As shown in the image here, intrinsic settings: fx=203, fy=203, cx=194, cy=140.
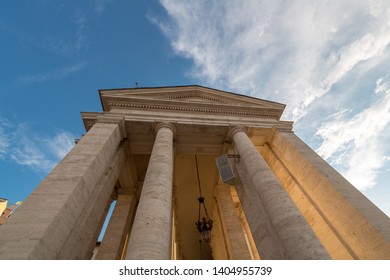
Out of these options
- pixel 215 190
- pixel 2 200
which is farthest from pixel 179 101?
pixel 2 200

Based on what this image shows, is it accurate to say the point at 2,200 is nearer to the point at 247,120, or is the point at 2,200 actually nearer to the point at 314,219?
the point at 247,120

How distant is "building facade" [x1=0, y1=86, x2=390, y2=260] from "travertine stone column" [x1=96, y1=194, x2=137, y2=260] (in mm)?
55

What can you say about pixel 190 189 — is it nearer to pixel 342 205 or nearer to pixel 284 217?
pixel 284 217

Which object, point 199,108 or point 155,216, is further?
point 199,108

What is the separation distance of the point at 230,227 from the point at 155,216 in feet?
22.2

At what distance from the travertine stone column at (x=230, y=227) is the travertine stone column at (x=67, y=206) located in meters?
6.54

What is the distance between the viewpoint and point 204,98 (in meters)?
13.3

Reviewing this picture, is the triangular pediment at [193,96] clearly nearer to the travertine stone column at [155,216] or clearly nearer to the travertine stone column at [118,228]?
the travertine stone column at [155,216]

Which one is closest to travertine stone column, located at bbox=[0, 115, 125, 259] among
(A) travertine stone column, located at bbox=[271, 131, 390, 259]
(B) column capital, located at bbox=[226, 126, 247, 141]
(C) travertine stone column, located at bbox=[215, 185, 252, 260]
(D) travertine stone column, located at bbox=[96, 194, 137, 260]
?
(D) travertine stone column, located at bbox=[96, 194, 137, 260]

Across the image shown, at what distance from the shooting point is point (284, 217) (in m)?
6.18

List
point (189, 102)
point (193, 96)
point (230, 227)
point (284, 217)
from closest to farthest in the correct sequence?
point (284, 217) → point (230, 227) → point (189, 102) → point (193, 96)

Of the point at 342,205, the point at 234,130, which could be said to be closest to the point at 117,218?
the point at 234,130

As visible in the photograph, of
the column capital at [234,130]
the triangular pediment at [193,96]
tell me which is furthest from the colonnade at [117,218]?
the triangular pediment at [193,96]

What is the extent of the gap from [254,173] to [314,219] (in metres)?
3.19
